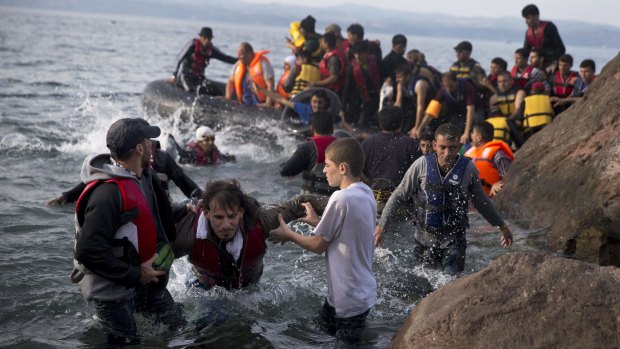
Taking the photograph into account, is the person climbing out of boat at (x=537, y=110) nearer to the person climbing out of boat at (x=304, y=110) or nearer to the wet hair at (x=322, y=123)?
the person climbing out of boat at (x=304, y=110)

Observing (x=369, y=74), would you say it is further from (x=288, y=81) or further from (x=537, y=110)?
(x=537, y=110)

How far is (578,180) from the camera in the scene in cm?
805

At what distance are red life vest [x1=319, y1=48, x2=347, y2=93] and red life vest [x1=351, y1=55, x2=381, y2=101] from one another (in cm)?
18

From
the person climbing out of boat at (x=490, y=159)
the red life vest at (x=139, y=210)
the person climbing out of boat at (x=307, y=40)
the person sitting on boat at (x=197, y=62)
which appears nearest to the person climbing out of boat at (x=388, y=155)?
the person climbing out of boat at (x=490, y=159)

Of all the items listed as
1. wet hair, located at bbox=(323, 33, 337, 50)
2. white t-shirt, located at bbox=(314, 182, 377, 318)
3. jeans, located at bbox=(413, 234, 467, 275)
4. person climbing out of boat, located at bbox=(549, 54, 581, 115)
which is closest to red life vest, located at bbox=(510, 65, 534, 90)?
person climbing out of boat, located at bbox=(549, 54, 581, 115)

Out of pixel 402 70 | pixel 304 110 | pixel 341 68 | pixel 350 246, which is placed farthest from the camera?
pixel 341 68

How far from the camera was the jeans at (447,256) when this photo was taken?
6.52 meters

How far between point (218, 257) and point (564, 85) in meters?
8.79

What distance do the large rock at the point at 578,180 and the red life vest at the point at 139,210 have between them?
4.18m

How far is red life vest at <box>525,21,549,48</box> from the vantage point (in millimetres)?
13344

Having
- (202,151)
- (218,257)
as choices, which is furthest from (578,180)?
(202,151)

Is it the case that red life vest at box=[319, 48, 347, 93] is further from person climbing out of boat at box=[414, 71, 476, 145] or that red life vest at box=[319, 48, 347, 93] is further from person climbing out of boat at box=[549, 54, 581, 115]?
person climbing out of boat at box=[549, 54, 581, 115]

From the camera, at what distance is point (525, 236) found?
8281 mm

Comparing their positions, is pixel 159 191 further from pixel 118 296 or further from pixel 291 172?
pixel 291 172
